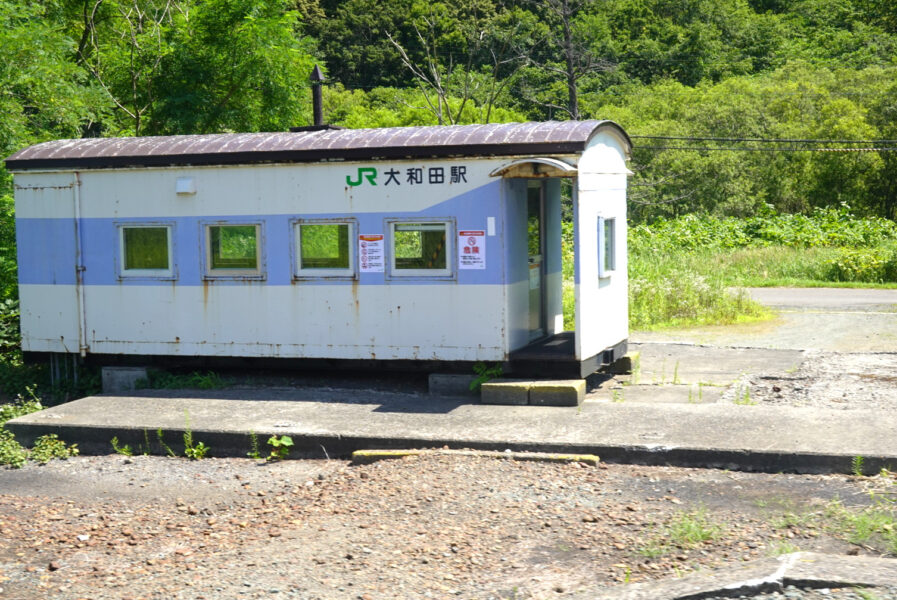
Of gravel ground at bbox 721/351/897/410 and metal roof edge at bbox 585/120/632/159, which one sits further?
metal roof edge at bbox 585/120/632/159

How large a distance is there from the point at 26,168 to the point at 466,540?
783cm

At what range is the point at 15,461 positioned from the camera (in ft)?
30.0

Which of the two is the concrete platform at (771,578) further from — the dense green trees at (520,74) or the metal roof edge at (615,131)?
the dense green trees at (520,74)

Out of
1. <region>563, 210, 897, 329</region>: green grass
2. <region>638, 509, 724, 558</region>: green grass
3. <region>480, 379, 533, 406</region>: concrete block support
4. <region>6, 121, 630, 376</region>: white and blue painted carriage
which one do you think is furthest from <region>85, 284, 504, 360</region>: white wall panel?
<region>563, 210, 897, 329</region>: green grass

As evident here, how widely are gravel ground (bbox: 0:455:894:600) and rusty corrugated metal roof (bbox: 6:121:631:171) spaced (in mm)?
3395

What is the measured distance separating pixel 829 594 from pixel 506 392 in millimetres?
5318

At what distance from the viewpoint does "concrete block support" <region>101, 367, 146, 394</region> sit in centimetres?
1162

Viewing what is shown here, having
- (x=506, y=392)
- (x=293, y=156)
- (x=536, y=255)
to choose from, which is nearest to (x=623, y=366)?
(x=536, y=255)

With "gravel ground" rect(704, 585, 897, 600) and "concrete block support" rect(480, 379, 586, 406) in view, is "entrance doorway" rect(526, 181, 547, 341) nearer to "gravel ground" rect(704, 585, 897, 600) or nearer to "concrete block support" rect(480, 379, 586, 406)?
"concrete block support" rect(480, 379, 586, 406)

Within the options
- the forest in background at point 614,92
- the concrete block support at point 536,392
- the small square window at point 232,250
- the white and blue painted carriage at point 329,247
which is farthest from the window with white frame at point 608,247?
the forest in background at point 614,92

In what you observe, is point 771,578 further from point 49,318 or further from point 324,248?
point 49,318

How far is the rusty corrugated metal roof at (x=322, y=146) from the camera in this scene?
1010 cm

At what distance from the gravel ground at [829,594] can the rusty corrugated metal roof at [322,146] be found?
5.73 metres

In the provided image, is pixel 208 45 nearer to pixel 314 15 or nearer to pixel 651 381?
pixel 651 381
